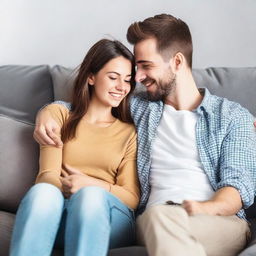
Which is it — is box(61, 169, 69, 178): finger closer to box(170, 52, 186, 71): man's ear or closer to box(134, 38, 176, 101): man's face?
box(134, 38, 176, 101): man's face

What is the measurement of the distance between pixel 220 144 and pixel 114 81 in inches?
16.0

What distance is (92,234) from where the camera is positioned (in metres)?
1.43

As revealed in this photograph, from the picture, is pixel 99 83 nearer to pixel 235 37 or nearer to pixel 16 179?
pixel 16 179

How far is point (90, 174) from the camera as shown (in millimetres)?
1815

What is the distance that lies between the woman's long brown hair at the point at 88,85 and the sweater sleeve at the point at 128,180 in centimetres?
14

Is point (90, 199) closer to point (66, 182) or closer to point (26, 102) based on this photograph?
point (66, 182)

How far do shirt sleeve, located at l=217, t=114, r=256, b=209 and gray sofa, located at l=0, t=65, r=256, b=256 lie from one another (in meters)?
0.15

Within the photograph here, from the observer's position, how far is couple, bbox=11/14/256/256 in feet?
5.03

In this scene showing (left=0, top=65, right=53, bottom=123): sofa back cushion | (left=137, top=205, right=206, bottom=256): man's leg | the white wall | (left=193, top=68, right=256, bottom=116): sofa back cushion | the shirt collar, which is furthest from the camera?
the white wall

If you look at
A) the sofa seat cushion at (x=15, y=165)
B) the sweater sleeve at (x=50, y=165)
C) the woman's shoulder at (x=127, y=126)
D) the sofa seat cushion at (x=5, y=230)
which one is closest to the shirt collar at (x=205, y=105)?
the woman's shoulder at (x=127, y=126)

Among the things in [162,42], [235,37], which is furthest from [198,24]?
[162,42]

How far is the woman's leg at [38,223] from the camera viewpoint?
4.66 feet

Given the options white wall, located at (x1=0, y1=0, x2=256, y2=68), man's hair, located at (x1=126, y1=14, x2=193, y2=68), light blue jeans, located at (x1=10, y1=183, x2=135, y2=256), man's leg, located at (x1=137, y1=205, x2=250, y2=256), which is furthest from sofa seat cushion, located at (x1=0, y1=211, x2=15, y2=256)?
white wall, located at (x1=0, y1=0, x2=256, y2=68)

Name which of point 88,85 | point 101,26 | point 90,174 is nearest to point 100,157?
point 90,174
